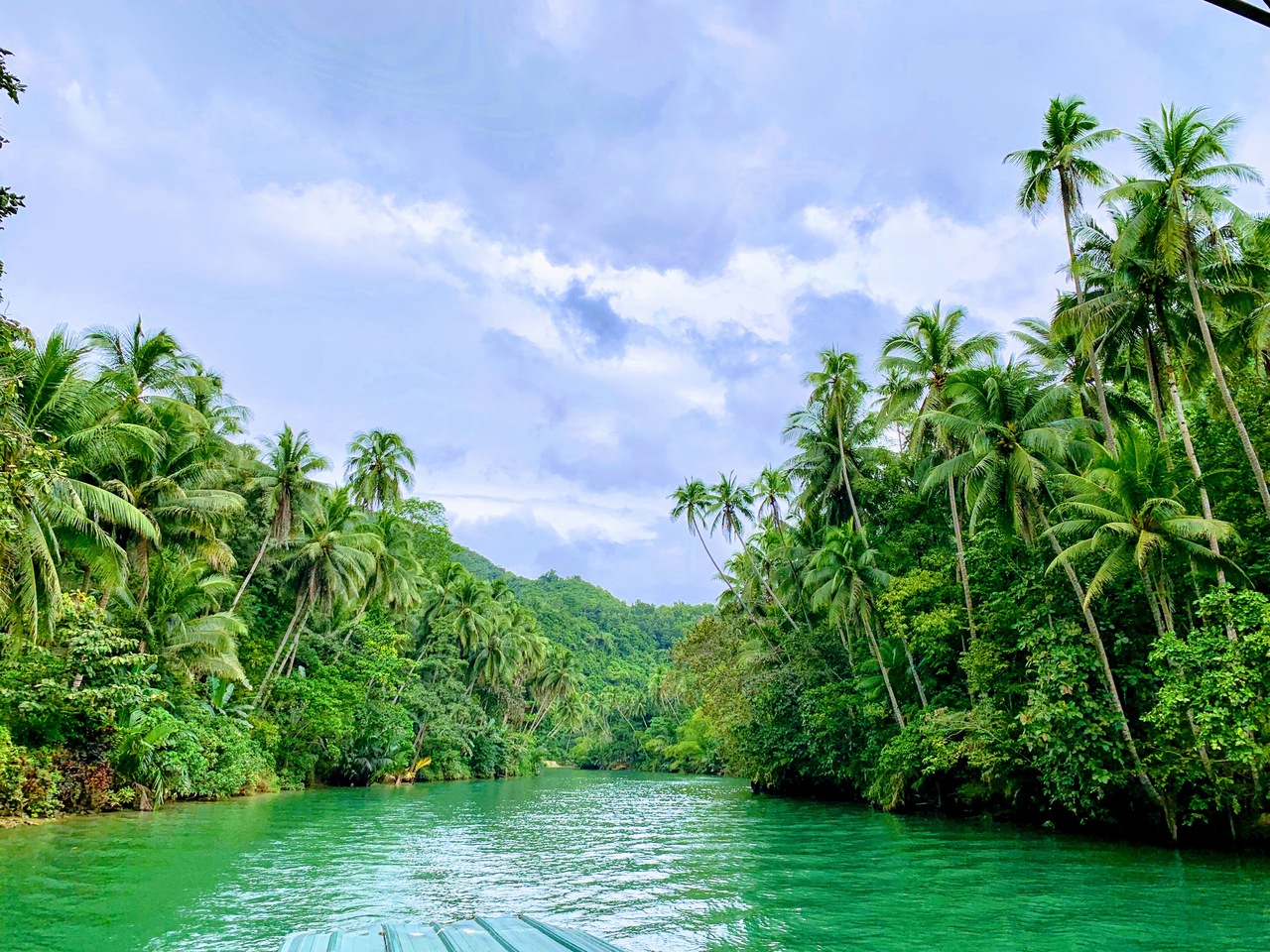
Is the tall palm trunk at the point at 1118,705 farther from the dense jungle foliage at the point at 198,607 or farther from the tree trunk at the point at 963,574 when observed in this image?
the dense jungle foliage at the point at 198,607

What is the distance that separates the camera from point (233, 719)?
2700 cm

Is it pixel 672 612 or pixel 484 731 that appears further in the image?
pixel 672 612

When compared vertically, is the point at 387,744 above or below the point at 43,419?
below

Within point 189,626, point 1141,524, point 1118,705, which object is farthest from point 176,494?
point 1118,705

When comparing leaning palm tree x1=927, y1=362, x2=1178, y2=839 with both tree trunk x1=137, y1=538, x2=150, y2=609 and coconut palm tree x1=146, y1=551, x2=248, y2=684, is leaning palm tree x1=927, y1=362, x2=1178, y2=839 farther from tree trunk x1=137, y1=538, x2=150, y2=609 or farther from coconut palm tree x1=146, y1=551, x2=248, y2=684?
tree trunk x1=137, y1=538, x2=150, y2=609

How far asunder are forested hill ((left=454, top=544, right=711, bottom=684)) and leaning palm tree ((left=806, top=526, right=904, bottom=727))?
245ft

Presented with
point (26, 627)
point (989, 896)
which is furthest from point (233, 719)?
point (989, 896)

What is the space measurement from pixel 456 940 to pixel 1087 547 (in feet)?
49.2

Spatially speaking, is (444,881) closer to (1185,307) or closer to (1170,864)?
(1170,864)

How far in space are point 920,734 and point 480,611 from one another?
1411 inches

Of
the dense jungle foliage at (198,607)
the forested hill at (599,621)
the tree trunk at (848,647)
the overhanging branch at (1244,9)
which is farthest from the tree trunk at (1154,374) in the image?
the forested hill at (599,621)

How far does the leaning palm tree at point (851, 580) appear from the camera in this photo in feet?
86.7

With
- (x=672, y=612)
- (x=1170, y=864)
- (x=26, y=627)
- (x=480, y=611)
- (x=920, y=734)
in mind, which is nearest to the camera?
(x=1170, y=864)

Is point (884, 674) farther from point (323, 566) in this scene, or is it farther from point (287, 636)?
point (287, 636)
